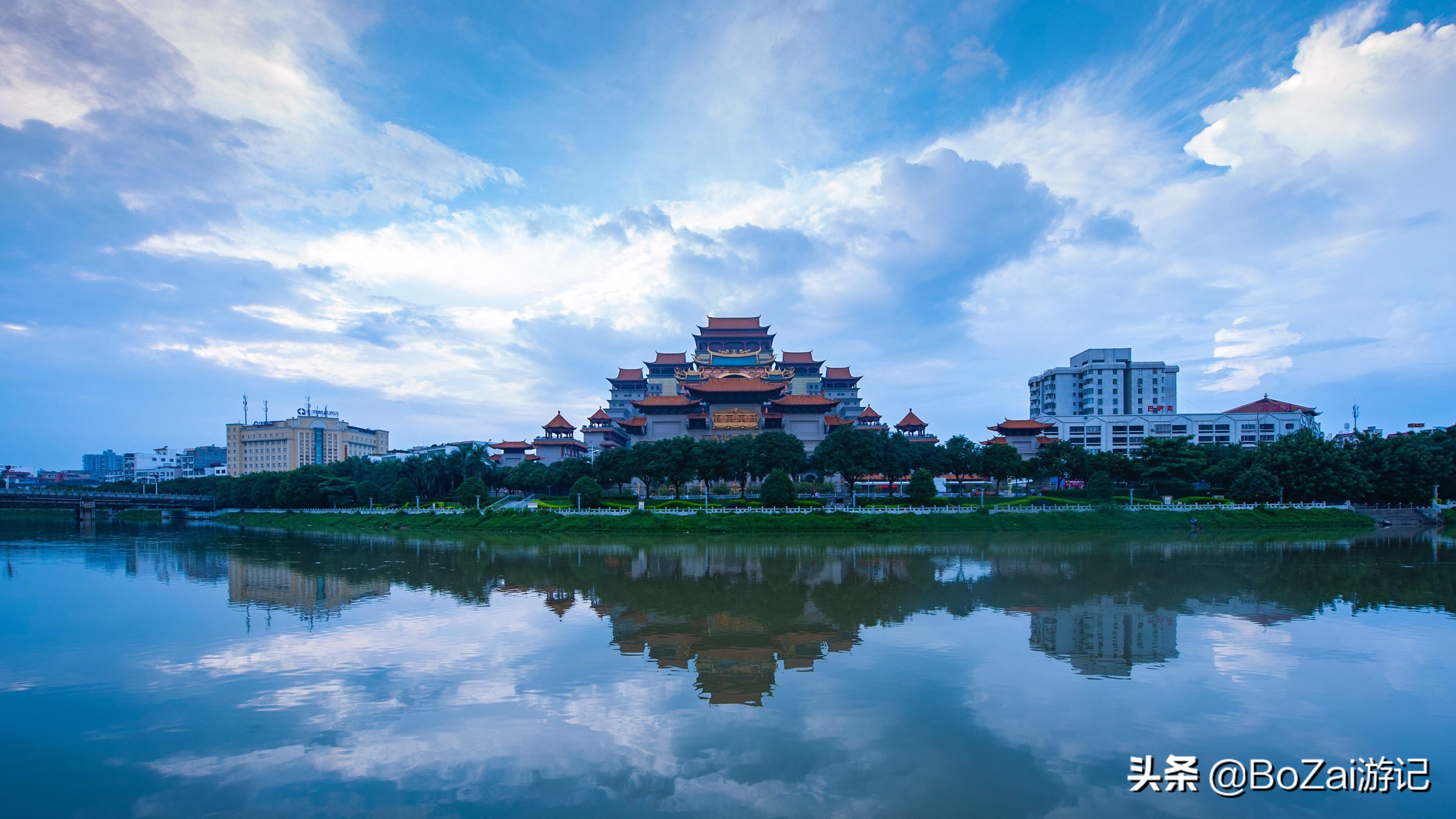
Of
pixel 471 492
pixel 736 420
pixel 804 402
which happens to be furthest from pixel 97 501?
pixel 804 402

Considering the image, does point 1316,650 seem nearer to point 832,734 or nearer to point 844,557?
point 832,734

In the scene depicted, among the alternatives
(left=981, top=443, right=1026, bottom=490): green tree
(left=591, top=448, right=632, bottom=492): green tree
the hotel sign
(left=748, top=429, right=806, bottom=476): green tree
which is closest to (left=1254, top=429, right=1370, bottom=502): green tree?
(left=981, top=443, right=1026, bottom=490): green tree

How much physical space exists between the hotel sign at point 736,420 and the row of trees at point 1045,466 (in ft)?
14.0

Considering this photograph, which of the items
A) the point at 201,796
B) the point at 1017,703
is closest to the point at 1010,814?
the point at 1017,703

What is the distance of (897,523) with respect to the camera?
112 ft

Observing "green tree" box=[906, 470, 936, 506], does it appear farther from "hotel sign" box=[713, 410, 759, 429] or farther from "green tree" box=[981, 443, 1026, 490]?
"hotel sign" box=[713, 410, 759, 429]

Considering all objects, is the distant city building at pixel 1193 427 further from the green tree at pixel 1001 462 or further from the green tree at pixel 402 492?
the green tree at pixel 402 492

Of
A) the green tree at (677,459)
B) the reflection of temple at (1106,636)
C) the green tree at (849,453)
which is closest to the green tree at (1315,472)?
the green tree at (849,453)

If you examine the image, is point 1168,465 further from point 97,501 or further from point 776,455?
point 97,501

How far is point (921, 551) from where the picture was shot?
27266mm

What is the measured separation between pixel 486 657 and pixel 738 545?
18.2 metres

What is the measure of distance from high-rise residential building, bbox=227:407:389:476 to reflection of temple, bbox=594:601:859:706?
307 feet

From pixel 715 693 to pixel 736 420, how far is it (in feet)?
126

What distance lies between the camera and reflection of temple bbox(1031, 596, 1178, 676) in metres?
11.6
